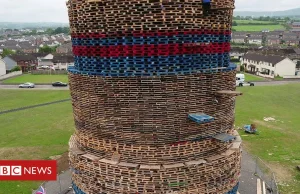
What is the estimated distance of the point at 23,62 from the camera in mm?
94000

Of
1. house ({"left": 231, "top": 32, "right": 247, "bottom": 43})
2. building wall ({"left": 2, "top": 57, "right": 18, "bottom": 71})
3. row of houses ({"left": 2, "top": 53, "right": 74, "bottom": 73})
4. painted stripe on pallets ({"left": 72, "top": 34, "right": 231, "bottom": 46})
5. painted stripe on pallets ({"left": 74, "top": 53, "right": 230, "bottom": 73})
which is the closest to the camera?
painted stripe on pallets ({"left": 72, "top": 34, "right": 231, "bottom": 46})

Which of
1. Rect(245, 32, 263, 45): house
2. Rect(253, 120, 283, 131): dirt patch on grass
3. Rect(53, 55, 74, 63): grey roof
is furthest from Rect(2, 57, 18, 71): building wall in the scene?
Rect(245, 32, 263, 45): house

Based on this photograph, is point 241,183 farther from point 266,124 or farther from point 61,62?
point 61,62

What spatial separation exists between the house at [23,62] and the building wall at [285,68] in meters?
71.5

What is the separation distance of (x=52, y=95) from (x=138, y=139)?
4837 centimetres

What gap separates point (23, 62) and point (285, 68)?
75532mm

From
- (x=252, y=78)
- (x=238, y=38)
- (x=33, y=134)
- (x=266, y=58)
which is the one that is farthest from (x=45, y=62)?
(x=238, y=38)

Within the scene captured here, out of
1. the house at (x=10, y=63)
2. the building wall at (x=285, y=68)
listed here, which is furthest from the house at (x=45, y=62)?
the building wall at (x=285, y=68)

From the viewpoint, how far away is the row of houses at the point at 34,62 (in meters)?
90.5

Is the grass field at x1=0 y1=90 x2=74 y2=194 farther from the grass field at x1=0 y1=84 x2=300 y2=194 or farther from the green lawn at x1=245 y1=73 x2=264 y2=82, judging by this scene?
the green lawn at x1=245 y1=73 x2=264 y2=82

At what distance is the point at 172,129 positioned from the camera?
35.0ft

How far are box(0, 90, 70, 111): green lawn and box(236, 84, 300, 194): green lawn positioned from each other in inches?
1261

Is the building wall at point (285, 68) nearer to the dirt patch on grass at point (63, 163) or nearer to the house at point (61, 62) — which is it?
the house at point (61, 62)

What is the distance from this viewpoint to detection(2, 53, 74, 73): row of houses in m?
90.5
